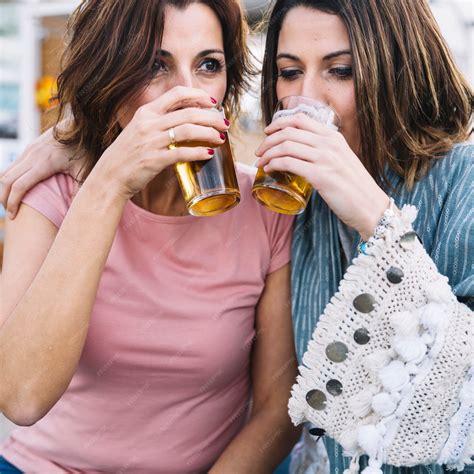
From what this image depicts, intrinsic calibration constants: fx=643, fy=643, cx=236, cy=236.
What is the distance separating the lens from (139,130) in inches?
49.4

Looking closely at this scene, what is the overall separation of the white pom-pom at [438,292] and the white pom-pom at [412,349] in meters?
0.08

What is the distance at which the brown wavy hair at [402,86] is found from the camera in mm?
1435

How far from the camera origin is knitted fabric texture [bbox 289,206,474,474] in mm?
1148

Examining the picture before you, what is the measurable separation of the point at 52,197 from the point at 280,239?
0.57 metres

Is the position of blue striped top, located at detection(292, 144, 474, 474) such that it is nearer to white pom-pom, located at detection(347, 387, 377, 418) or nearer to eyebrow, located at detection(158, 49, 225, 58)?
white pom-pom, located at detection(347, 387, 377, 418)

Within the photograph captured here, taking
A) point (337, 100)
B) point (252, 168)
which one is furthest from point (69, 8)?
point (337, 100)

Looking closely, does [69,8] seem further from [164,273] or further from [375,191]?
[375,191]

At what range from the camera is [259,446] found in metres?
1.50

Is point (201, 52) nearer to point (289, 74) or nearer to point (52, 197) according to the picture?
point (289, 74)

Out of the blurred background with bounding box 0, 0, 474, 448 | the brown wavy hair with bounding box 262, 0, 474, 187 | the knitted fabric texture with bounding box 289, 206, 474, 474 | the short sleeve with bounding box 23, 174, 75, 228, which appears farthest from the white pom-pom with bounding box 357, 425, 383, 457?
the blurred background with bounding box 0, 0, 474, 448

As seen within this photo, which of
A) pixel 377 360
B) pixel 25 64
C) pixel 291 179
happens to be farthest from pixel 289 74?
pixel 25 64

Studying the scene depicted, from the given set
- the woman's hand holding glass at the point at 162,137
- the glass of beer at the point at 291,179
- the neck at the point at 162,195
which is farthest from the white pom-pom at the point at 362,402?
the neck at the point at 162,195

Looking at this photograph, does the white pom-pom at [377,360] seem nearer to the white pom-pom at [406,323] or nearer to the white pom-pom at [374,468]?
the white pom-pom at [406,323]

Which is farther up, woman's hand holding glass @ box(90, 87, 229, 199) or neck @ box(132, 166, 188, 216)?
woman's hand holding glass @ box(90, 87, 229, 199)
